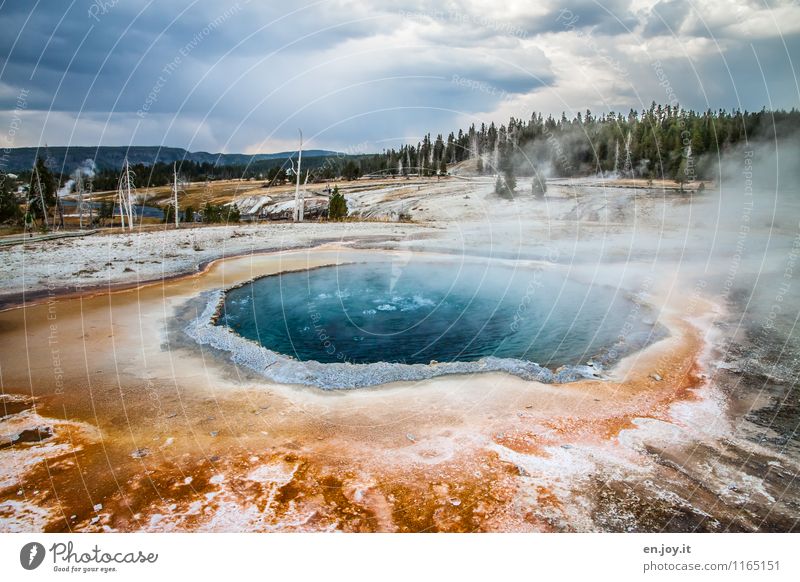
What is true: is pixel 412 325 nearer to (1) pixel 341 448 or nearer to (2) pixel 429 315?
(2) pixel 429 315

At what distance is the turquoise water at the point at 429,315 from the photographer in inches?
631

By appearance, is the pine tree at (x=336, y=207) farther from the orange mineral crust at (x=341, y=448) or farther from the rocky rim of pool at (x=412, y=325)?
the orange mineral crust at (x=341, y=448)

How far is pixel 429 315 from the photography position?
1983 cm

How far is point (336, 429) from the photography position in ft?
33.4

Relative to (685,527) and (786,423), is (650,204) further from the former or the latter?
(685,527)

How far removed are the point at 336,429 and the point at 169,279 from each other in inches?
693

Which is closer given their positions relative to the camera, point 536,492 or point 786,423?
point 536,492

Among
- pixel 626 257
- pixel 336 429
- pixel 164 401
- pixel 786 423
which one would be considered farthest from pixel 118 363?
pixel 626 257
